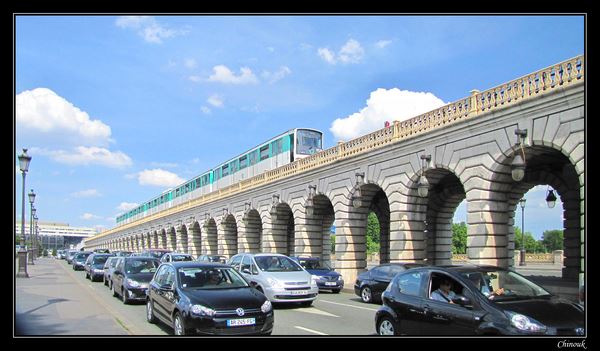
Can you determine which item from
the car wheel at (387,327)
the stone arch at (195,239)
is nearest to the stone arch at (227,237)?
the stone arch at (195,239)

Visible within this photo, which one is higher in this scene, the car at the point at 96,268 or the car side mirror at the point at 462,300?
the car side mirror at the point at 462,300

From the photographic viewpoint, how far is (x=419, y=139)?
71.3ft

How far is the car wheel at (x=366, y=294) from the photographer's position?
1766 centimetres

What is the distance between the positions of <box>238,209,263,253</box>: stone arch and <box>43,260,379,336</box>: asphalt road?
920 inches

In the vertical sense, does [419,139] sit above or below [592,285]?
above

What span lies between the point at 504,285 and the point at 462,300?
0.96 m

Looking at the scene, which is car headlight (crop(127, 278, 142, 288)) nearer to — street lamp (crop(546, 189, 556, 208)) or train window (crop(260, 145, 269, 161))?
street lamp (crop(546, 189, 556, 208))

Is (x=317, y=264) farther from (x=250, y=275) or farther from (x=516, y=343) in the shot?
(x=516, y=343)

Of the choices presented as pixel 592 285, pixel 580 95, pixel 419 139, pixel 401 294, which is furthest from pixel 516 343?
pixel 419 139

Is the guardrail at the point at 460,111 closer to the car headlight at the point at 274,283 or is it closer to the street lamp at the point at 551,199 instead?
the street lamp at the point at 551,199

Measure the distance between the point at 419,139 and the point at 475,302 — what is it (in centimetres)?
1472

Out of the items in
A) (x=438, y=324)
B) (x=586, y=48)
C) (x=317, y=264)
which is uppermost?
(x=586, y=48)

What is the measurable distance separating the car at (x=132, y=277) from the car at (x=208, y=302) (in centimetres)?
450

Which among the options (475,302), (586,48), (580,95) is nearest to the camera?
(475,302)
